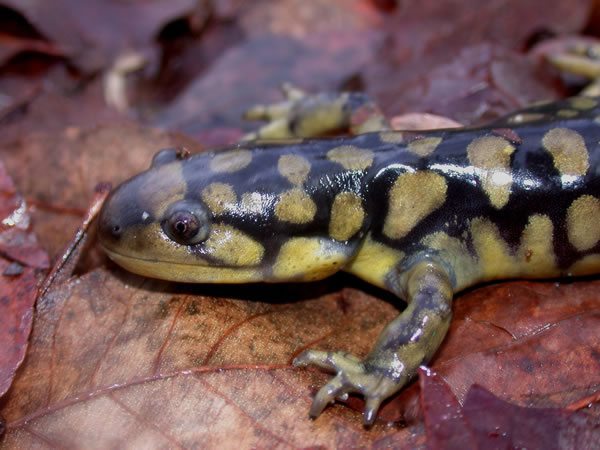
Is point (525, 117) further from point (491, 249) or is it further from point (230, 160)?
point (230, 160)

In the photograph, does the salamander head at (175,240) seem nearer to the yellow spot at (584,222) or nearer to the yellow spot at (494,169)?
the yellow spot at (494,169)

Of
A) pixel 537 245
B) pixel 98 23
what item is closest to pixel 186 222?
pixel 537 245

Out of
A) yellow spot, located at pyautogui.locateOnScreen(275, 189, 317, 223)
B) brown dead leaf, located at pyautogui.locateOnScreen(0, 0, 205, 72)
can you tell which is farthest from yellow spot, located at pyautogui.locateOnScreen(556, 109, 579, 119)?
brown dead leaf, located at pyautogui.locateOnScreen(0, 0, 205, 72)

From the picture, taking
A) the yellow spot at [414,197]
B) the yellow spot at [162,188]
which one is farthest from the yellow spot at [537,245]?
the yellow spot at [162,188]

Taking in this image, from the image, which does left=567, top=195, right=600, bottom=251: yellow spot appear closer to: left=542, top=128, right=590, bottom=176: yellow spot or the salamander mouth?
left=542, top=128, right=590, bottom=176: yellow spot

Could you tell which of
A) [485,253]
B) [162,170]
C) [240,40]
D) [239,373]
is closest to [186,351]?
[239,373]

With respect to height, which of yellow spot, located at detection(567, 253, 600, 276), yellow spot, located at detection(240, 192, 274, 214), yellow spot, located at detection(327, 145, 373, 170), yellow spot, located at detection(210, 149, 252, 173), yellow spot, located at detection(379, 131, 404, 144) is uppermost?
yellow spot, located at detection(210, 149, 252, 173)
